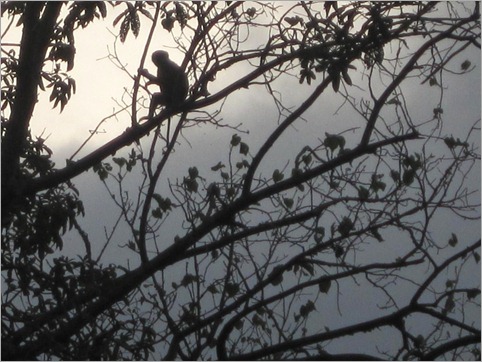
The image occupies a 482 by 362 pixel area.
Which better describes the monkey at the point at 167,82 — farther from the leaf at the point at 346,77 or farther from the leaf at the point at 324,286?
the leaf at the point at 324,286

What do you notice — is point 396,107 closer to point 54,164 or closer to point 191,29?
point 191,29

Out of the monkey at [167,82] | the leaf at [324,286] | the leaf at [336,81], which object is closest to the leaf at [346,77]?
the leaf at [336,81]

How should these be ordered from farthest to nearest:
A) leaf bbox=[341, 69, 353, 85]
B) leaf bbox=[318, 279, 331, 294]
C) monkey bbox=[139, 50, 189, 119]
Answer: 1. monkey bbox=[139, 50, 189, 119]
2. leaf bbox=[341, 69, 353, 85]
3. leaf bbox=[318, 279, 331, 294]

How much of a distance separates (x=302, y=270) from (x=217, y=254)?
62 centimetres

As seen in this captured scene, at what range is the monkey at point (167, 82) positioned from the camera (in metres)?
6.21

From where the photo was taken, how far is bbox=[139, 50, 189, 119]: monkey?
6.21m

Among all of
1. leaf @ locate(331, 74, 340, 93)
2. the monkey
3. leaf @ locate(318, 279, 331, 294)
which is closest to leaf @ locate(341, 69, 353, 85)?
leaf @ locate(331, 74, 340, 93)

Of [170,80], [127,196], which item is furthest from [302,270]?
[170,80]

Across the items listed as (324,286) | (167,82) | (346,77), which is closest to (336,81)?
(346,77)

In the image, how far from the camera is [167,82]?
291 inches

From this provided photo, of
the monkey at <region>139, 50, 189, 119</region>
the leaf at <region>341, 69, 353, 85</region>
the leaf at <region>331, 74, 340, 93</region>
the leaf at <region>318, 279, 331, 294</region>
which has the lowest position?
the leaf at <region>318, 279, 331, 294</region>

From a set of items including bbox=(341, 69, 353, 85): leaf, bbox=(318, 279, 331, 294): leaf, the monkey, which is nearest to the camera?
bbox=(318, 279, 331, 294): leaf

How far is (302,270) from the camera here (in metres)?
6.03

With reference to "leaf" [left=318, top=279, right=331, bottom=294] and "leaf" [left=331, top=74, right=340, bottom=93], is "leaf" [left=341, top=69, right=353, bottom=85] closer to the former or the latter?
"leaf" [left=331, top=74, right=340, bottom=93]
